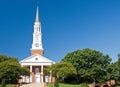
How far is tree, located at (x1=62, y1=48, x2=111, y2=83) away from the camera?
85.7 meters

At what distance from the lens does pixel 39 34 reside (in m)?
114

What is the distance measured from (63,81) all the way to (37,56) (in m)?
16.9

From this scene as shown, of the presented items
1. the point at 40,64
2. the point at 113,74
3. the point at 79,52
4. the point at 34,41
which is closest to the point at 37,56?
the point at 40,64

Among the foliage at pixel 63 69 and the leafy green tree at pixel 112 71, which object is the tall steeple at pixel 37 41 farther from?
the leafy green tree at pixel 112 71

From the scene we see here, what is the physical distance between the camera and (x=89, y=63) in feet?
289

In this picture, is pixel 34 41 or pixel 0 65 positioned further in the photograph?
pixel 34 41

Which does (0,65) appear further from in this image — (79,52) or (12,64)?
(79,52)

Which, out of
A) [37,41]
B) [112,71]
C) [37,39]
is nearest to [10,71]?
[112,71]

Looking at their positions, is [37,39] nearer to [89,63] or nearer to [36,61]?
[36,61]

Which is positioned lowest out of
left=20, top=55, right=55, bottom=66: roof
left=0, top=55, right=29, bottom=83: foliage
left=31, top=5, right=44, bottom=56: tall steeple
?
left=0, top=55, right=29, bottom=83: foliage

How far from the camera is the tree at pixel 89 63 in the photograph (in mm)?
85688

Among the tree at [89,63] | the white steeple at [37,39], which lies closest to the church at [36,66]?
the white steeple at [37,39]

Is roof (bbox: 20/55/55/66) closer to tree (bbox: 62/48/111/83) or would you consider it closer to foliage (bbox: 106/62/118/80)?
tree (bbox: 62/48/111/83)

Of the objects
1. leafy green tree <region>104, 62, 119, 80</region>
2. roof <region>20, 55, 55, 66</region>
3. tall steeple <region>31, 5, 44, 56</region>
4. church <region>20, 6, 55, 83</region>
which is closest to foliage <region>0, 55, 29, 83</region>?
church <region>20, 6, 55, 83</region>
